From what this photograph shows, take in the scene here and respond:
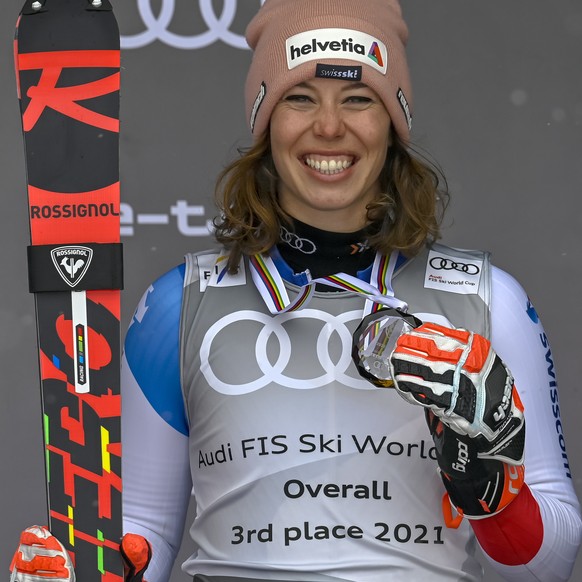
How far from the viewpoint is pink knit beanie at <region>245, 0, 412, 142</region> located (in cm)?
218

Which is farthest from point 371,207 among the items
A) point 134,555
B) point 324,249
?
point 134,555

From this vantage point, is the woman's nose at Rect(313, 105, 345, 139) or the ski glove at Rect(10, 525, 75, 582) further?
the woman's nose at Rect(313, 105, 345, 139)

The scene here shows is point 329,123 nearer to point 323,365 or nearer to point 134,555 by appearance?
point 323,365

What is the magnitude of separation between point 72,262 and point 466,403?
722 mm

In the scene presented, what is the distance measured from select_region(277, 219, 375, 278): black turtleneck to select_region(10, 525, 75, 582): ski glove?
656 millimetres

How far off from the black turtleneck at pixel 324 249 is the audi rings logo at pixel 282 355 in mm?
102

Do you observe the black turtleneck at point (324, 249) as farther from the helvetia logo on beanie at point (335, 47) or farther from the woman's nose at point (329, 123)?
the helvetia logo on beanie at point (335, 47)

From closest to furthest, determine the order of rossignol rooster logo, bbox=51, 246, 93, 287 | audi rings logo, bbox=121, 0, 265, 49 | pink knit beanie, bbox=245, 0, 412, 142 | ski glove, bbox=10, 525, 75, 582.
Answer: ski glove, bbox=10, 525, 75, 582 → rossignol rooster logo, bbox=51, 246, 93, 287 → pink knit beanie, bbox=245, 0, 412, 142 → audi rings logo, bbox=121, 0, 265, 49

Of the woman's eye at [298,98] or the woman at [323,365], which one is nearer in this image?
the woman at [323,365]

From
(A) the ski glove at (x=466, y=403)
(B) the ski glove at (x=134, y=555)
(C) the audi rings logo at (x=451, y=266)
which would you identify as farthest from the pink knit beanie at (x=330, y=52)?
(B) the ski glove at (x=134, y=555)

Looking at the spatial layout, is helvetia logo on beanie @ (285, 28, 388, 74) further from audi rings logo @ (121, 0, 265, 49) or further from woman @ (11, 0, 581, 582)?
audi rings logo @ (121, 0, 265, 49)

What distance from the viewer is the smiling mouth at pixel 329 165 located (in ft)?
7.06

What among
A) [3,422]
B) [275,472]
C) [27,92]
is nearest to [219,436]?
[275,472]

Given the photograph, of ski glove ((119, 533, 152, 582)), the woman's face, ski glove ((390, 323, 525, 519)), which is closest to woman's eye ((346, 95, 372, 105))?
the woman's face
